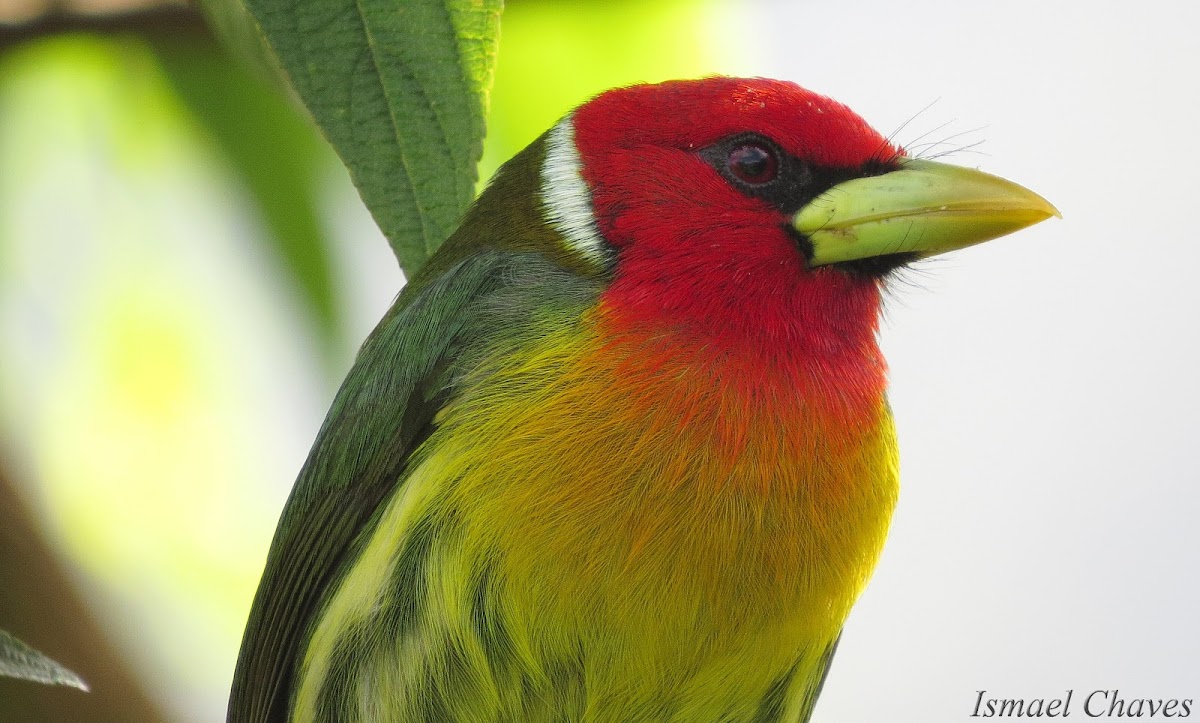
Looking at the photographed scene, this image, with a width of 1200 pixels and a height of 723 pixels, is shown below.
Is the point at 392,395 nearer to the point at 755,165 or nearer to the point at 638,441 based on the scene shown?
the point at 638,441

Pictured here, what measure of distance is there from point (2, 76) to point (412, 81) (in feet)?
2.01

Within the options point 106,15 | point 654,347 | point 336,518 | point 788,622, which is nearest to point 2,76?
point 106,15

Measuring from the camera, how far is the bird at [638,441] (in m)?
1.47

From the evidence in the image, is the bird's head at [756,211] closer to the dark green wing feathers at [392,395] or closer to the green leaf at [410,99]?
the dark green wing feathers at [392,395]

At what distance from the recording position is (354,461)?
5.74 ft

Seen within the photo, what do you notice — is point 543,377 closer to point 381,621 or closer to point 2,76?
point 381,621

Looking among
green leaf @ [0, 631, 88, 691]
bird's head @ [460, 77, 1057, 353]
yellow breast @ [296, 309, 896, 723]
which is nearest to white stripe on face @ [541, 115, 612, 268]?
bird's head @ [460, 77, 1057, 353]

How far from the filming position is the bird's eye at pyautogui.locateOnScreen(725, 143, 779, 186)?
1687 mm

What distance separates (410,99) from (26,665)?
0.63m

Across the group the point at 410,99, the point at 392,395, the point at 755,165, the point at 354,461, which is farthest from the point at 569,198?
the point at 410,99

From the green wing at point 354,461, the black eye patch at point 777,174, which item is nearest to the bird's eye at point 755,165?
the black eye patch at point 777,174

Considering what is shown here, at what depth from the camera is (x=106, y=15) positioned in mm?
1539

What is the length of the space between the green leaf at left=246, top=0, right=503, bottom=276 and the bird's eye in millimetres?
632

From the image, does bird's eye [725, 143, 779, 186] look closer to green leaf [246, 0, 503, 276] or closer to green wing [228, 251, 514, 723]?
green wing [228, 251, 514, 723]
